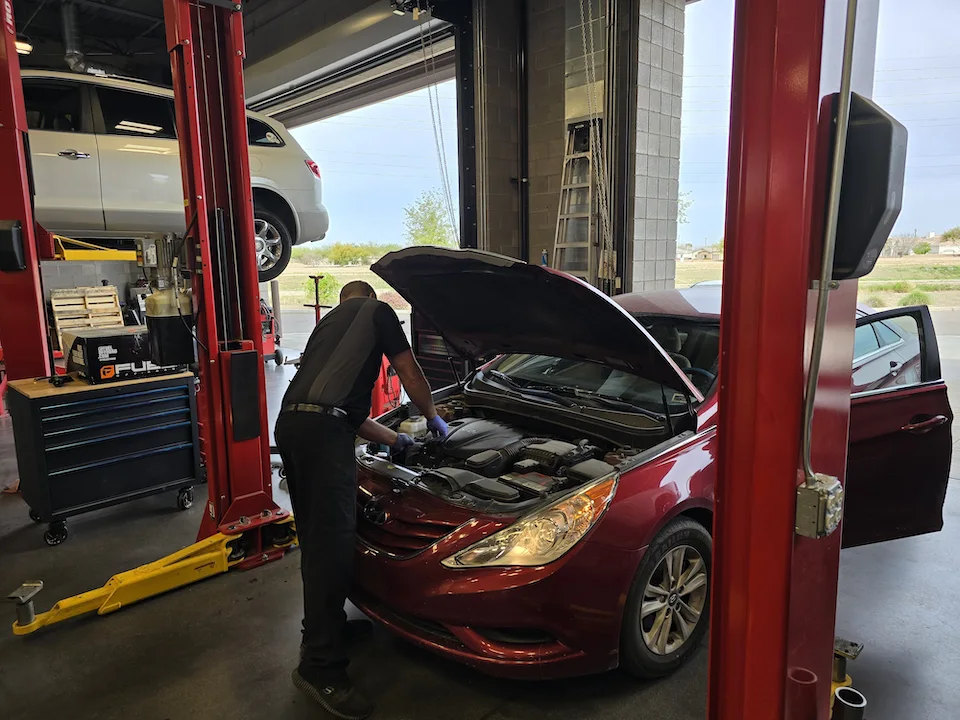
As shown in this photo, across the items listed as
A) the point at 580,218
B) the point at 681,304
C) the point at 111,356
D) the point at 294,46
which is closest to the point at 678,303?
the point at 681,304

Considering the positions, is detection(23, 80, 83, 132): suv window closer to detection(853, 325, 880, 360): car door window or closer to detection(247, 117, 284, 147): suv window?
detection(247, 117, 284, 147): suv window

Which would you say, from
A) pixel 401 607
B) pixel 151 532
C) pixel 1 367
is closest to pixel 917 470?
pixel 401 607

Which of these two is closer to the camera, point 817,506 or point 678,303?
point 817,506

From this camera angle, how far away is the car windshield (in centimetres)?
255

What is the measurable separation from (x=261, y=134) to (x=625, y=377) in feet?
14.6

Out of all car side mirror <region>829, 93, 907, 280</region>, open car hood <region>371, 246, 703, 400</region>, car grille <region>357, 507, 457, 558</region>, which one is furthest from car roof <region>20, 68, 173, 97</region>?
car side mirror <region>829, 93, 907, 280</region>

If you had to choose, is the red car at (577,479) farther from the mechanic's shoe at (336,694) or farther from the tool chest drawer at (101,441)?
the tool chest drawer at (101,441)

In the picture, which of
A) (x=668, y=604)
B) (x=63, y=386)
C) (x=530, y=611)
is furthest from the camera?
(x=63, y=386)

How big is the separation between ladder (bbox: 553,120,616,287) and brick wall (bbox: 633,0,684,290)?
0.30 m

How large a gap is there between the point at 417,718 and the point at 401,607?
1.19 feet

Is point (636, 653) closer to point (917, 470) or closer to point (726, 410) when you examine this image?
point (726, 410)

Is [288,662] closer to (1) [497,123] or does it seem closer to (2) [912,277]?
(2) [912,277]

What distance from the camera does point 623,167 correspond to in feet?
16.1

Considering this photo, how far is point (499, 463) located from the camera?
2.47 meters
